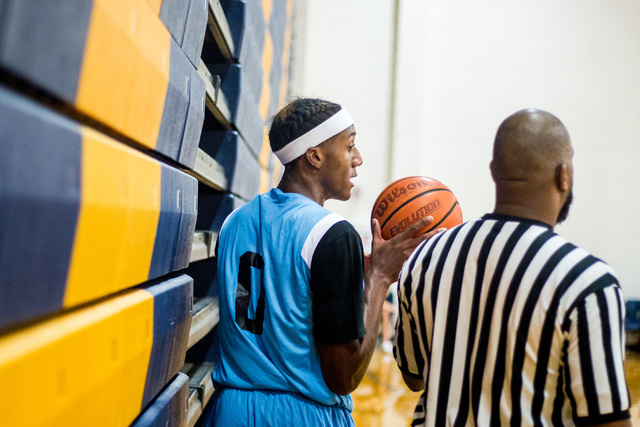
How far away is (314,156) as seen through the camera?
72.3 inches

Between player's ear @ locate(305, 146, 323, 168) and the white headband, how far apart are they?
0.01 metres

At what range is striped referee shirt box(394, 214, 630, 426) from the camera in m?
1.16

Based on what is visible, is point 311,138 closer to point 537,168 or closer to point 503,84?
point 537,168

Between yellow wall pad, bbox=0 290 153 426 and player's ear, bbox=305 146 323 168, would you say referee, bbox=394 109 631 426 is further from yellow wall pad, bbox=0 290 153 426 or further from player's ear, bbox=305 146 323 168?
yellow wall pad, bbox=0 290 153 426

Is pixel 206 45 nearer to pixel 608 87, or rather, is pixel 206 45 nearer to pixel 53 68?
pixel 53 68

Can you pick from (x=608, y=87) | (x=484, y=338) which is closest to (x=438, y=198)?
(x=484, y=338)

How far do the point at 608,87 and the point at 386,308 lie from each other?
551 centimetres


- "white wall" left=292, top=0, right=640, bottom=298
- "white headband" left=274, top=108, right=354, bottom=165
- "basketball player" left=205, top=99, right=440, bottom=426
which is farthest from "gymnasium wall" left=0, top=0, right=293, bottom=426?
"white wall" left=292, top=0, right=640, bottom=298

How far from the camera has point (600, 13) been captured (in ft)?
30.8

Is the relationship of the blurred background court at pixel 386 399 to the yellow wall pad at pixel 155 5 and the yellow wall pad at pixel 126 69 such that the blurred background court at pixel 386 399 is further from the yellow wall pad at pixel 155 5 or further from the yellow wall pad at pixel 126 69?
the yellow wall pad at pixel 155 5

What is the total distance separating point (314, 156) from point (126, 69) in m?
0.80

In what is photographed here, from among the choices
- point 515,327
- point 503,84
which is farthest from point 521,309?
point 503,84

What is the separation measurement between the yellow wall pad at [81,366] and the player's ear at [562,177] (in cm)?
105

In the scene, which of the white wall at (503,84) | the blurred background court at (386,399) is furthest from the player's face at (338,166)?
the white wall at (503,84)
